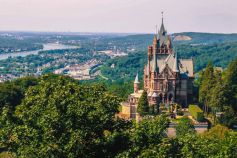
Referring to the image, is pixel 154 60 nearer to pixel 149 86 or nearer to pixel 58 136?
pixel 149 86

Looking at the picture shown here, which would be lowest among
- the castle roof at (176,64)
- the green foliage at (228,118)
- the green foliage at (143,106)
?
the green foliage at (228,118)

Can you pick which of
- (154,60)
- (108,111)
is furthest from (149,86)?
(108,111)

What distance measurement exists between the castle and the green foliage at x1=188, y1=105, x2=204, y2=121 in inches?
130

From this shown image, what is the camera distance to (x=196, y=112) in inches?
2596

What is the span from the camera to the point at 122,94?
87.6 m

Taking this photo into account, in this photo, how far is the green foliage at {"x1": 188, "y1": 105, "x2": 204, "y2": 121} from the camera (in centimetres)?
6346

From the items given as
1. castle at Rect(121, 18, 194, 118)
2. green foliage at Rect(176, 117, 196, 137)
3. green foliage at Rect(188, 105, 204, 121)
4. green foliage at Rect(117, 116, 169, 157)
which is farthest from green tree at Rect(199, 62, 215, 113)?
green foliage at Rect(117, 116, 169, 157)

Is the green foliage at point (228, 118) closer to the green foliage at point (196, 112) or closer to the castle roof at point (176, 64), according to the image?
the green foliage at point (196, 112)

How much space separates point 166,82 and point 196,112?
26.8 ft

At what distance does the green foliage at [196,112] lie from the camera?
63.5 m

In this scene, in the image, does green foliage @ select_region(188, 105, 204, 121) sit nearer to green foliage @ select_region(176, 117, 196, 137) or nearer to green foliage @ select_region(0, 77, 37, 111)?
green foliage @ select_region(176, 117, 196, 137)

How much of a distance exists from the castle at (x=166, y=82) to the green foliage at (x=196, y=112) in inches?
130

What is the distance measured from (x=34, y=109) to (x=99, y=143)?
15.2ft

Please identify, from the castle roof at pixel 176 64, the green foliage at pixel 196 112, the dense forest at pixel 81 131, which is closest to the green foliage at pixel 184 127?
the green foliage at pixel 196 112
